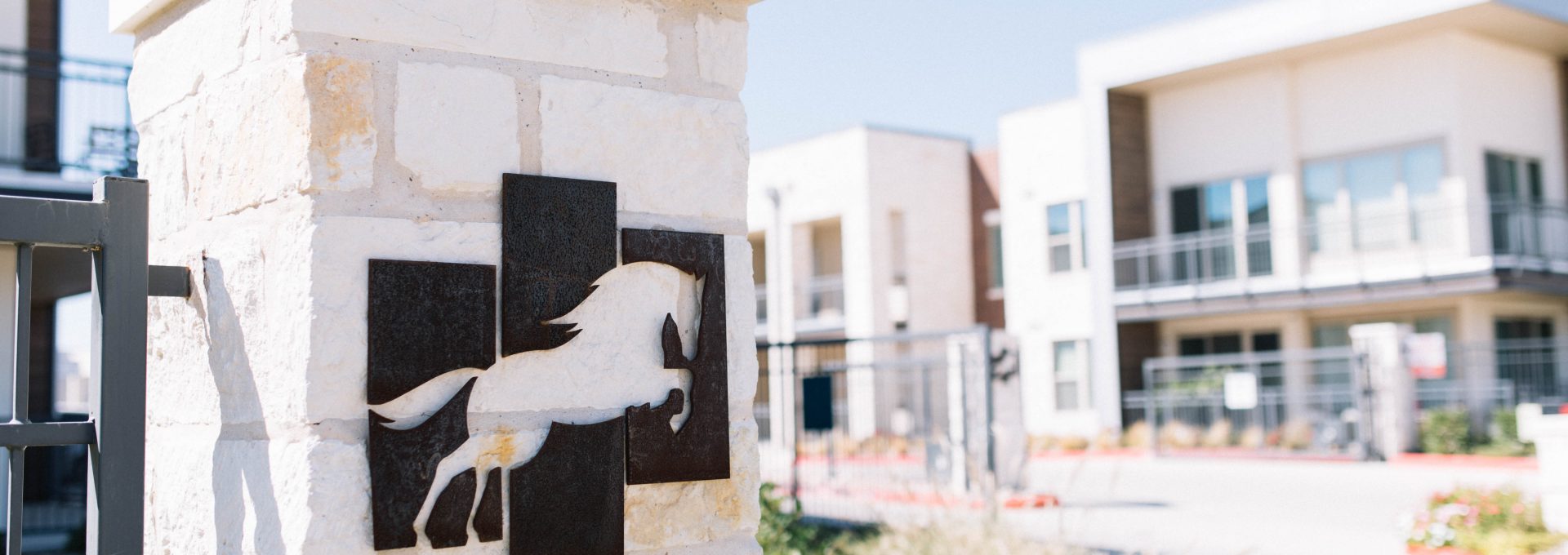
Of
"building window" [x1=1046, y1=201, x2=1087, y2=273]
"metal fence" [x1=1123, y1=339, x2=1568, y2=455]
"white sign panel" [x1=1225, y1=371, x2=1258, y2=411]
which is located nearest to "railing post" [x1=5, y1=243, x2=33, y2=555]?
"metal fence" [x1=1123, y1=339, x2=1568, y2=455]

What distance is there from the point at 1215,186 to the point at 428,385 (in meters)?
25.5

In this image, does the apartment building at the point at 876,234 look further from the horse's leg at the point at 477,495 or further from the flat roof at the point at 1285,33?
the horse's leg at the point at 477,495

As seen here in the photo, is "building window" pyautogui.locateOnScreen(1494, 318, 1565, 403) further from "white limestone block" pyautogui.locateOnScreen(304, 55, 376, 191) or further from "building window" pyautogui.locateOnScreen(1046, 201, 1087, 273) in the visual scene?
"white limestone block" pyautogui.locateOnScreen(304, 55, 376, 191)

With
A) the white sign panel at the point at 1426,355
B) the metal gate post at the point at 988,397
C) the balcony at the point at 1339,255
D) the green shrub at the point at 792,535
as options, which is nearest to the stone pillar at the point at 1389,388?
the white sign panel at the point at 1426,355

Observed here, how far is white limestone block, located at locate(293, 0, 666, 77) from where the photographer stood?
2143mm

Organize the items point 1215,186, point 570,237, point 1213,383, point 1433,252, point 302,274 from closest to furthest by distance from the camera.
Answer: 1. point 302,274
2. point 570,237
3. point 1433,252
4. point 1213,383
5. point 1215,186

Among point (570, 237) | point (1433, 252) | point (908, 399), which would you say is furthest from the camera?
point (908, 399)

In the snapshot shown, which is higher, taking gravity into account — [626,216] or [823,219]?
[823,219]

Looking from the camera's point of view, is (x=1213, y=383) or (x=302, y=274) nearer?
(x=302, y=274)

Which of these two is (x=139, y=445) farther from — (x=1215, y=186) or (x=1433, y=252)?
(x=1215, y=186)

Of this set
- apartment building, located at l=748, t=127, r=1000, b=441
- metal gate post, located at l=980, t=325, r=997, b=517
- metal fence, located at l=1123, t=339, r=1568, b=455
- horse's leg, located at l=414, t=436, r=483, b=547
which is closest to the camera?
horse's leg, located at l=414, t=436, r=483, b=547

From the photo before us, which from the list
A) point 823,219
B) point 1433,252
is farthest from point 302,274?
point 823,219

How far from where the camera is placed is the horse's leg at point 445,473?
7.00ft

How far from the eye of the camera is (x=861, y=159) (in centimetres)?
3117
